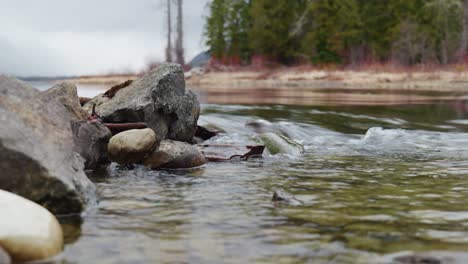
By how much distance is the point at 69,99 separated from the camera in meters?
6.82

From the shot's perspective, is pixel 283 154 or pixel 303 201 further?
pixel 283 154

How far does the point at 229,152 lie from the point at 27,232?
4.49 m

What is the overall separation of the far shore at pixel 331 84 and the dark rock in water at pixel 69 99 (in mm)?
13674

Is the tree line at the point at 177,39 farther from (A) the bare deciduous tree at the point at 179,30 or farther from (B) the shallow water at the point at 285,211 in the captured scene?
(B) the shallow water at the point at 285,211

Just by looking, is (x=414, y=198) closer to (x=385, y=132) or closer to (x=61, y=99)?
(x=61, y=99)

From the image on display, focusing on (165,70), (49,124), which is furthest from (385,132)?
(49,124)

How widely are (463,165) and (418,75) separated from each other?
25772 mm

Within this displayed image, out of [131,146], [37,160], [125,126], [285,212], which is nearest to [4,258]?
[37,160]

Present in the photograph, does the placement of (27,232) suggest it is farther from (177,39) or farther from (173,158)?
(177,39)

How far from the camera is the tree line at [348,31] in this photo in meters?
45.7

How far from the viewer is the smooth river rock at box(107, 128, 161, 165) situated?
6.40 meters

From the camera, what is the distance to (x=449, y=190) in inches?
205

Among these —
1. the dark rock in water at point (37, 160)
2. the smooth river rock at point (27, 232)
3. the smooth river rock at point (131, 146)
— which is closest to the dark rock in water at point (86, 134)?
the smooth river rock at point (131, 146)

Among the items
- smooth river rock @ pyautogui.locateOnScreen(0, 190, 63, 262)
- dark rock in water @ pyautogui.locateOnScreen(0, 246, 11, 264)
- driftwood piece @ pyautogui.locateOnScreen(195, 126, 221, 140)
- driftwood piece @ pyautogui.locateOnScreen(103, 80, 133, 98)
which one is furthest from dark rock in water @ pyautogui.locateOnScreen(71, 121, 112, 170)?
dark rock in water @ pyautogui.locateOnScreen(0, 246, 11, 264)
